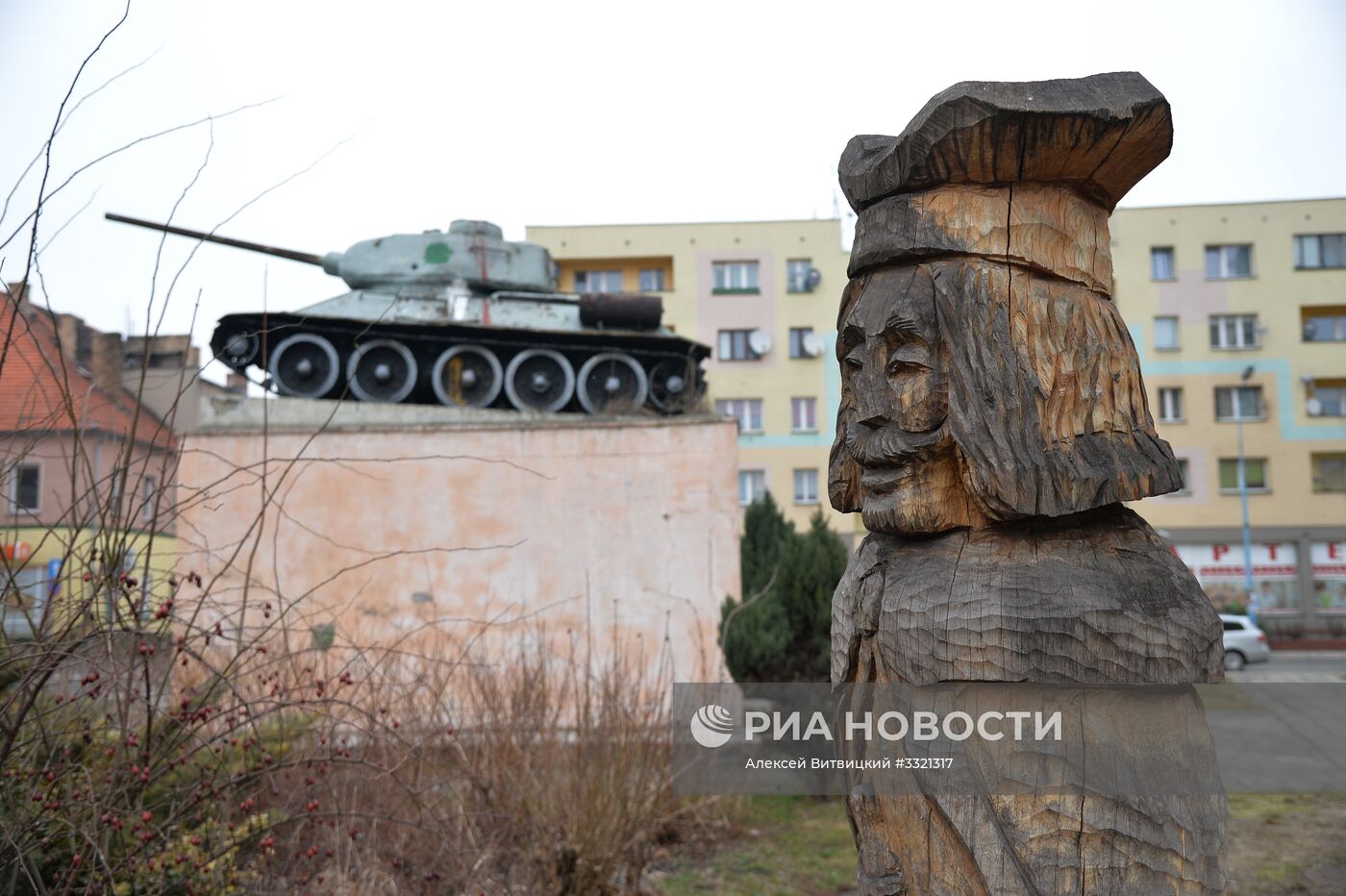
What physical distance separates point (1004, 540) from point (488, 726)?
367cm

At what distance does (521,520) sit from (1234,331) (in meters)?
18.0

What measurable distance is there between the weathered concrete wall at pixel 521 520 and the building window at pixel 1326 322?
17918 mm

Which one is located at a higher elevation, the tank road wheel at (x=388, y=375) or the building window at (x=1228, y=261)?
the building window at (x=1228, y=261)

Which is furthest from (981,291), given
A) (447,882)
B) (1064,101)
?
(447,882)

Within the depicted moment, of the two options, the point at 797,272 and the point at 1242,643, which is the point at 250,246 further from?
the point at 1242,643

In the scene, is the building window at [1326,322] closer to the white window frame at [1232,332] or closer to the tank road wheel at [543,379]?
the white window frame at [1232,332]

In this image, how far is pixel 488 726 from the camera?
514cm

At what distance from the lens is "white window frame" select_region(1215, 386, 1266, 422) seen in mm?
21688

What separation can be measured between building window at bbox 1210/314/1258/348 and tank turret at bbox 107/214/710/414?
13.4 metres

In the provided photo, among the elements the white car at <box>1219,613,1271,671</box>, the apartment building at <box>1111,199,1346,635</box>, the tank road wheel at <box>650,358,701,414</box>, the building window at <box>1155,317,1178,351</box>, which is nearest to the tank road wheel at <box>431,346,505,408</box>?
the tank road wheel at <box>650,358,701,414</box>

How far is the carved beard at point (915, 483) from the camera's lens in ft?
6.79

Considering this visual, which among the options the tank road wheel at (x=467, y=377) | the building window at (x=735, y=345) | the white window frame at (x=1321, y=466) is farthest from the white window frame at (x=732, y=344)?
the white window frame at (x=1321, y=466)

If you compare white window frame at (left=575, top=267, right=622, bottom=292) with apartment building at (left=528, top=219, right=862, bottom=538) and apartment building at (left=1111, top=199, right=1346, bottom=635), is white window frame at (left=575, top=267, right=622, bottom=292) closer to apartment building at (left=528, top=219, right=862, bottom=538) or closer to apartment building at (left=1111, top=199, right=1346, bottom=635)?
apartment building at (left=528, top=219, right=862, bottom=538)

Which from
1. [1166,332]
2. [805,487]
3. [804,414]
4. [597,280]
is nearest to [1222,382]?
[1166,332]
